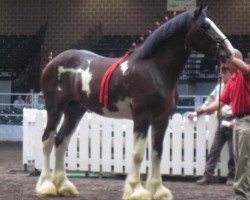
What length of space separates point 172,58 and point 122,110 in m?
0.87

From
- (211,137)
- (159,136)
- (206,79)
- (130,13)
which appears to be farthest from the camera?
Answer: (130,13)

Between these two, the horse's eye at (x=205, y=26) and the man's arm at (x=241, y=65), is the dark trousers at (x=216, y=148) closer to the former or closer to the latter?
the horse's eye at (x=205, y=26)

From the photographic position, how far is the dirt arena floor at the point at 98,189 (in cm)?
805

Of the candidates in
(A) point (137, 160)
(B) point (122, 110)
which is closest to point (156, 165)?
(A) point (137, 160)

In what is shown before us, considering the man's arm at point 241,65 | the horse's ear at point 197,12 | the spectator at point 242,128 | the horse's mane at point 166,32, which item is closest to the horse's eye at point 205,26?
the horse's ear at point 197,12

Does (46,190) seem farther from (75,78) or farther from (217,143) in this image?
(217,143)

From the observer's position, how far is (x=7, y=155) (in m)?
15.2

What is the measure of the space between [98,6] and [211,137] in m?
16.7

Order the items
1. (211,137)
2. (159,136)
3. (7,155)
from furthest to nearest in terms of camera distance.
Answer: (7,155) < (211,137) < (159,136)

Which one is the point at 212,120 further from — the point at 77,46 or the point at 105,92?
the point at 77,46

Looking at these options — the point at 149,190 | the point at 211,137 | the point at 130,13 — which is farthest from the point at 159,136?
the point at 130,13

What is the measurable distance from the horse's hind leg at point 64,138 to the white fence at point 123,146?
75.4 inches

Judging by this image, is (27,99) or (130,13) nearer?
(27,99)

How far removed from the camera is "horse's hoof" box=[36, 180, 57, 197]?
7.98 metres
